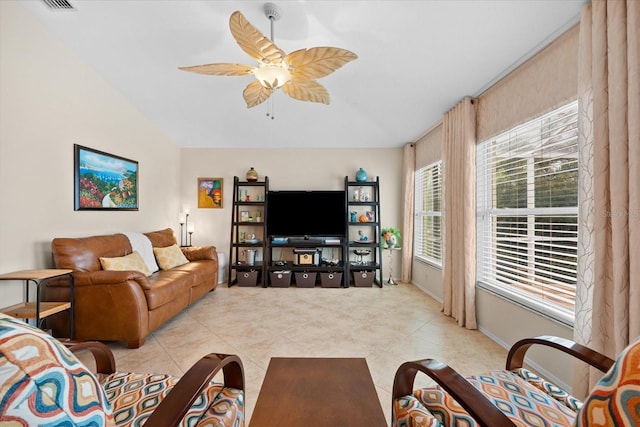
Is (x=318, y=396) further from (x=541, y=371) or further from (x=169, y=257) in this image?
(x=169, y=257)

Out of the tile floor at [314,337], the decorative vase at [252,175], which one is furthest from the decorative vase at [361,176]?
the tile floor at [314,337]

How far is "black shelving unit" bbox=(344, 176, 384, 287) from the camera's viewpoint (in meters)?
4.57

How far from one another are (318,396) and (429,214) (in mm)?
3534

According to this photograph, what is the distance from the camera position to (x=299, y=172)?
16.3ft

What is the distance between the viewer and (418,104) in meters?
3.35

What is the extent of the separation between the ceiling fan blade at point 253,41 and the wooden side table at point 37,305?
7.45 feet

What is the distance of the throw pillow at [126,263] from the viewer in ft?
9.21

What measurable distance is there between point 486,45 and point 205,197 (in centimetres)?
458

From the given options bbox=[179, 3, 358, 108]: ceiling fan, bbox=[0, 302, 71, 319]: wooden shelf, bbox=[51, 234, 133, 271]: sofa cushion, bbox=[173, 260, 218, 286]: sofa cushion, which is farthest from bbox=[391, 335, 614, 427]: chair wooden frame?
bbox=[51, 234, 133, 271]: sofa cushion

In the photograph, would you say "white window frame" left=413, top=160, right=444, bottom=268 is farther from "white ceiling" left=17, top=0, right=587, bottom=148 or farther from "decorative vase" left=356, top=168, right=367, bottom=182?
"decorative vase" left=356, top=168, right=367, bottom=182

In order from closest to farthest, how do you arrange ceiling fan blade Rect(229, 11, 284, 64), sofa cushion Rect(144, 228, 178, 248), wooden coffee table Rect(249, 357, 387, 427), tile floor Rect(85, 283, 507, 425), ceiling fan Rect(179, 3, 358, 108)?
wooden coffee table Rect(249, 357, 387, 427) < ceiling fan blade Rect(229, 11, 284, 64) < ceiling fan Rect(179, 3, 358, 108) < tile floor Rect(85, 283, 507, 425) < sofa cushion Rect(144, 228, 178, 248)

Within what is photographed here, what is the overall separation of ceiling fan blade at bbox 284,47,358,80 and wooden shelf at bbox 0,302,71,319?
105 inches

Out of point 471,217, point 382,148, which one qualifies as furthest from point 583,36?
point 382,148

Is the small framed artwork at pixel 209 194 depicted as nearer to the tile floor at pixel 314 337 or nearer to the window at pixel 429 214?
the tile floor at pixel 314 337
